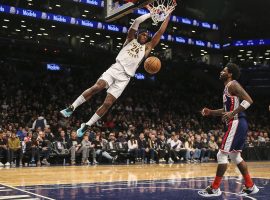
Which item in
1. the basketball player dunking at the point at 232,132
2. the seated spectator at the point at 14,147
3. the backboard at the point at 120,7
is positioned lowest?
the seated spectator at the point at 14,147

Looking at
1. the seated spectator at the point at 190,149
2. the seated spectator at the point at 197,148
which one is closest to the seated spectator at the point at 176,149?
the seated spectator at the point at 190,149

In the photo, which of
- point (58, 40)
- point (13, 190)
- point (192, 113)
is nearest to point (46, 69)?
point (58, 40)

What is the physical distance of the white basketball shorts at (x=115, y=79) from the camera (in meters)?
5.75

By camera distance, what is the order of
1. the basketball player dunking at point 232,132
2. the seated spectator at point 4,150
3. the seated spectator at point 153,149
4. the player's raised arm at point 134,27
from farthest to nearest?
the seated spectator at point 153,149
the seated spectator at point 4,150
the basketball player dunking at point 232,132
the player's raised arm at point 134,27

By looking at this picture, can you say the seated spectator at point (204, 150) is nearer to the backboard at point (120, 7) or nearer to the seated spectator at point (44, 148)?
the seated spectator at point (44, 148)

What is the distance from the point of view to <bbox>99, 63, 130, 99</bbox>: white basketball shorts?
5746mm

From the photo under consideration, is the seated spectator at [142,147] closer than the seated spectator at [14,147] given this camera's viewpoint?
No

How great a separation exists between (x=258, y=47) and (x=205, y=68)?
578cm

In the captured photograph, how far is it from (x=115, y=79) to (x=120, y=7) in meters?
1.99

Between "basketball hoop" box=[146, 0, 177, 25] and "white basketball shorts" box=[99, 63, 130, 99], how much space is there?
109cm

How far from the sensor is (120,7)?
287 inches

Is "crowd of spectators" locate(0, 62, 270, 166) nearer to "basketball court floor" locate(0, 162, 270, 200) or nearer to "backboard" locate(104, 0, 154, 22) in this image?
"basketball court floor" locate(0, 162, 270, 200)

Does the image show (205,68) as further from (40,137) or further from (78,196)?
(78,196)

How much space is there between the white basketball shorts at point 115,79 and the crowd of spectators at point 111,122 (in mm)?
7551
